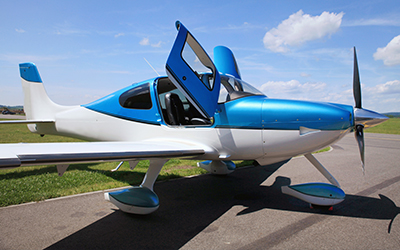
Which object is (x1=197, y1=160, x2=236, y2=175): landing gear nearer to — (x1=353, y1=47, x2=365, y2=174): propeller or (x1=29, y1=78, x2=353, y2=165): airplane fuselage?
(x1=29, y1=78, x2=353, y2=165): airplane fuselage

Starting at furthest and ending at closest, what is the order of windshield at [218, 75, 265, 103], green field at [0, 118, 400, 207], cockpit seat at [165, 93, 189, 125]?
cockpit seat at [165, 93, 189, 125] → green field at [0, 118, 400, 207] → windshield at [218, 75, 265, 103]

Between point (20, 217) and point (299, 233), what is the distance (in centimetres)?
415

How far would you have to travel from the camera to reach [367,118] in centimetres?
385

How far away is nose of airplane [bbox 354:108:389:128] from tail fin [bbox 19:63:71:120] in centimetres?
702

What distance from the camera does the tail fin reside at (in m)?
6.80

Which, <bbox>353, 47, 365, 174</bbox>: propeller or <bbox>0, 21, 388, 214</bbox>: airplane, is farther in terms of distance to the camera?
<bbox>353, 47, 365, 174</bbox>: propeller

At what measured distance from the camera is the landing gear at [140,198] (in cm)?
391

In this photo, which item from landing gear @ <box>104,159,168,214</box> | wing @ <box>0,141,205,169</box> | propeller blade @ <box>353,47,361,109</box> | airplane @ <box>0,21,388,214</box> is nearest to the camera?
wing @ <box>0,141,205,169</box>

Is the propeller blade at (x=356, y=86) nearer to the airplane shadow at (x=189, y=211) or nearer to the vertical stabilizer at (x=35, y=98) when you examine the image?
the airplane shadow at (x=189, y=211)

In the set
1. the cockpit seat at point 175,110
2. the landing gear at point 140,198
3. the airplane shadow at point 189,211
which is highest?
the cockpit seat at point 175,110

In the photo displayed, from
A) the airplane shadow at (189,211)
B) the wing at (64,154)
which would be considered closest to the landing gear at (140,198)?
the airplane shadow at (189,211)

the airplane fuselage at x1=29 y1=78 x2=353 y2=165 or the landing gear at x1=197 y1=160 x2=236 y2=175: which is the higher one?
the airplane fuselage at x1=29 y1=78 x2=353 y2=165


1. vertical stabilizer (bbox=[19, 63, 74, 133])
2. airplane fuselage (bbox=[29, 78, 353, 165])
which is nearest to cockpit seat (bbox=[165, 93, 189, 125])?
airplane fuselage (bbox=[29, 78, 353, 165])

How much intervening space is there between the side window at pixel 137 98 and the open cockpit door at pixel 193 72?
133 centimetres
